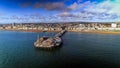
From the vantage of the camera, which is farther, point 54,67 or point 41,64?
point 41,64

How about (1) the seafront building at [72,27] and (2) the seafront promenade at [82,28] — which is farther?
(1) the seafront building at [72,27]

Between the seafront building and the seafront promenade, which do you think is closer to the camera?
the seafront promenade

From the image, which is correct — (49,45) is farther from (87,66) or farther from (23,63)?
(87,66)

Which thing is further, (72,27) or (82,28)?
(72,27)

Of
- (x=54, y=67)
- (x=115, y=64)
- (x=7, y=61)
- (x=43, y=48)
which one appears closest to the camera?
(x=54, y=67)

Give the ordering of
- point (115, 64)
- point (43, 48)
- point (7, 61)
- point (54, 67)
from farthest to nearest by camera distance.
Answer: point (43, 48) < point (7, 61) < point (115, 64) < point (54, 67)

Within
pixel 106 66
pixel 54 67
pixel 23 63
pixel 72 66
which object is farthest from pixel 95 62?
pixel 23 63

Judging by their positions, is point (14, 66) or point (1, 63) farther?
point (1, 63)

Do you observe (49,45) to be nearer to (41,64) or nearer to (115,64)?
(41,64)

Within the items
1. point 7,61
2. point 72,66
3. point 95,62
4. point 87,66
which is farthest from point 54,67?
point 7,61
